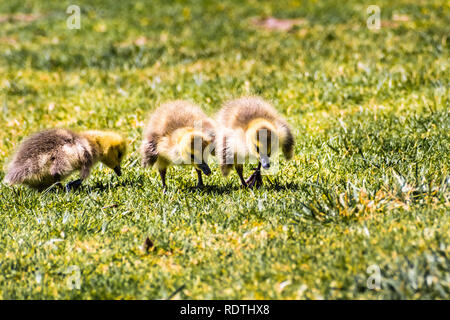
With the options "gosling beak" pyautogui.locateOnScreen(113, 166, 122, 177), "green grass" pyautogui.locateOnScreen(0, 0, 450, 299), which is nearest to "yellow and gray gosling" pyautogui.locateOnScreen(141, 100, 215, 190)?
"green grass" pyautogui.locateOnScreen(0, 0, 450, 299)

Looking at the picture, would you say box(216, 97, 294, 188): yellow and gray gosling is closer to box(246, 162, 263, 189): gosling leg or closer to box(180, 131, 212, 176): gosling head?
box(246, 162, 263, 189): gosling leg

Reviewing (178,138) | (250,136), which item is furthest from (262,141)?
(178,138)

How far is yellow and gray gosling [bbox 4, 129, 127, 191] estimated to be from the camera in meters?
6.23

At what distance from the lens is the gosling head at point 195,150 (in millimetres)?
5562

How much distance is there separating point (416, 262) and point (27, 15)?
57.0 feet

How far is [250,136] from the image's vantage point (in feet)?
17.8

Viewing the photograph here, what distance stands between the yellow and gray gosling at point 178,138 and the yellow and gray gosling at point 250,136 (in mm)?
178

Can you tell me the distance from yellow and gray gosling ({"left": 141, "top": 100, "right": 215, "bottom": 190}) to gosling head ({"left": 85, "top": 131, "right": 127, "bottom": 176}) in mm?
472

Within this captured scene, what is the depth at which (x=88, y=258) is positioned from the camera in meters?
4.39

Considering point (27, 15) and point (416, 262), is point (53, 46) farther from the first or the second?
point (416, 262)

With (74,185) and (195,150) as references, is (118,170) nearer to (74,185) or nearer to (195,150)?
(74,185)

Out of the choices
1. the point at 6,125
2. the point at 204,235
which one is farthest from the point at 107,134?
the point at 6,125

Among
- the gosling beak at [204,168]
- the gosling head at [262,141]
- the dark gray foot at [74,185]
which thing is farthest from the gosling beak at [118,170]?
the gosling head at [262,141]

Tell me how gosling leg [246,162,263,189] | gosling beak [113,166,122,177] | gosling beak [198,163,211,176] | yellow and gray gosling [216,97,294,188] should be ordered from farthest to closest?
gosling beak [113,166,122,177] < gosling leg [246,162,263,189] < gosling beak [198,163,211,176] < yellow and gray gosling [216,97,294,188]
